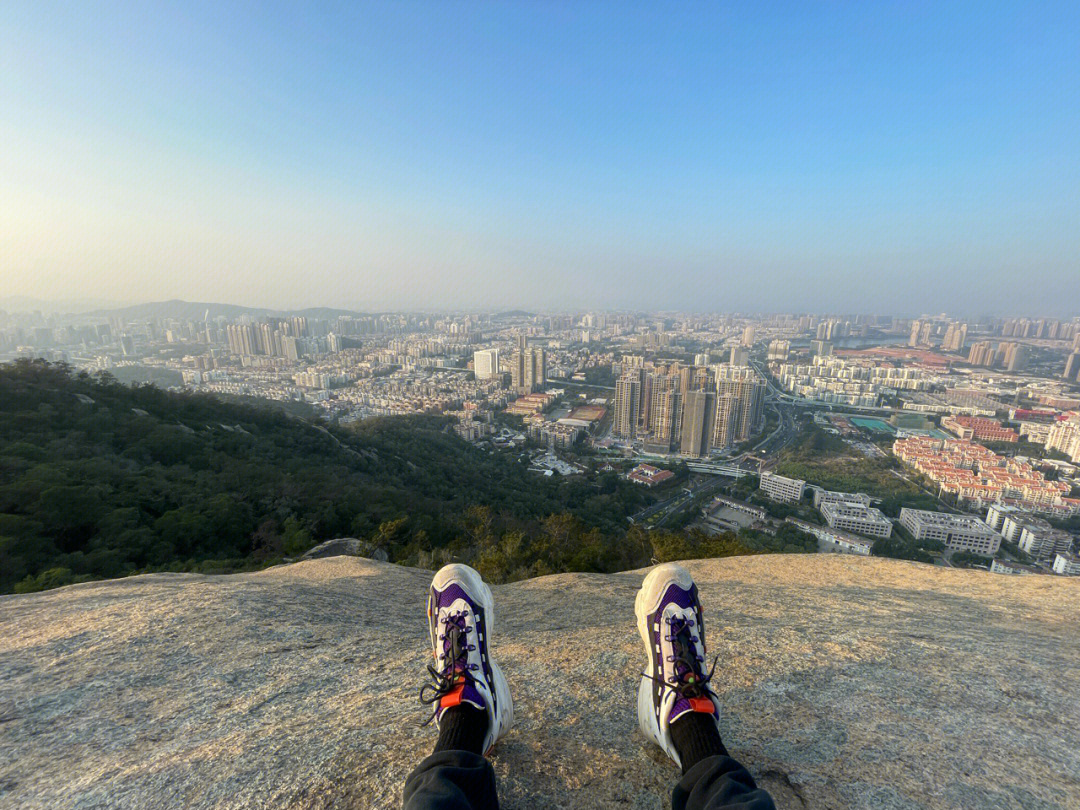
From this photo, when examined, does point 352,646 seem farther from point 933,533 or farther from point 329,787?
point 933,533

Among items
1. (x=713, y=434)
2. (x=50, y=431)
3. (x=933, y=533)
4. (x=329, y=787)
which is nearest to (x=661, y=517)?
(x=933, y=533)

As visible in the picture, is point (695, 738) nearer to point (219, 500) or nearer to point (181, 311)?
point (219, 500)

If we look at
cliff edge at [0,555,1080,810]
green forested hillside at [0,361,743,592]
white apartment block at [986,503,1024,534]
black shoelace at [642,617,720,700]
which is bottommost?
white apartment block at [986,503,1024,534]

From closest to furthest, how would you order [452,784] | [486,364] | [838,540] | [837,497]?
[452,784] < [838,540] < [837,497] < [486,364]

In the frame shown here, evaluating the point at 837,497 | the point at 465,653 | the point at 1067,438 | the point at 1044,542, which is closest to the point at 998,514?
the point at 1044,542

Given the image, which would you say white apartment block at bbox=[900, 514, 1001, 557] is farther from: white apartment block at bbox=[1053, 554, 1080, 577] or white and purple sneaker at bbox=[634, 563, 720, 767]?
white and purple sneaker at bbox=[634, 563, 720, 767]

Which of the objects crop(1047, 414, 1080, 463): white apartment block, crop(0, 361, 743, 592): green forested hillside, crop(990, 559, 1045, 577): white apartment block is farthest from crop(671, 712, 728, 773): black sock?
crop(1047, 414, 1080, 463): white apartment block
